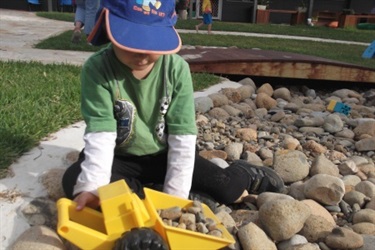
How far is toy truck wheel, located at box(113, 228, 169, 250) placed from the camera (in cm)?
153

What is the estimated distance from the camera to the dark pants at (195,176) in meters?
2.23

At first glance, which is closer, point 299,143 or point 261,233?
point 261,233

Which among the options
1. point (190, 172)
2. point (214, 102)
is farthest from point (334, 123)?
point (190, 172)

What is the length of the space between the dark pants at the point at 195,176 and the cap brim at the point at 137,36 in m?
0.60

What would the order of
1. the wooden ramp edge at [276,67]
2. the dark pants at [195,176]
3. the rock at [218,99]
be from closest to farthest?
the dark pants at [195,176] → the rock at [218,99] → the wooden ramp edge at [276,67]

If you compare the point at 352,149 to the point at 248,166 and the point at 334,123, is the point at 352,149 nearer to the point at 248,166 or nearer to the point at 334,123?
the point at 334,123

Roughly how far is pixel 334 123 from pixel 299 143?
0.52 metres

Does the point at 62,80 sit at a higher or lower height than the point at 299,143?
higher

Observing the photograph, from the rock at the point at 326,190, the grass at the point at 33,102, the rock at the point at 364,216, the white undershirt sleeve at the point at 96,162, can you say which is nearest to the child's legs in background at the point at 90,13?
the grass at the point at 33,102

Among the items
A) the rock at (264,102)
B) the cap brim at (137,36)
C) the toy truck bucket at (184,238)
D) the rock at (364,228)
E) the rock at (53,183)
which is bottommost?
the rock at (264,102)

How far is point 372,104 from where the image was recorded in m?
5.21

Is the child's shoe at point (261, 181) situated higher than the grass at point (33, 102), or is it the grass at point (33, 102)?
the grass at point (33, 102)

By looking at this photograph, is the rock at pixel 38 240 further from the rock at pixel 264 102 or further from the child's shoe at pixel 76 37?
the child's shoe at pixel 76 37

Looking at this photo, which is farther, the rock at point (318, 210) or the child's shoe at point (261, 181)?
the child's shoe at point (261, 181)
